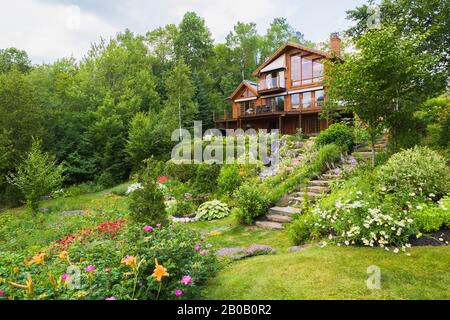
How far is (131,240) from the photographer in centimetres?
398

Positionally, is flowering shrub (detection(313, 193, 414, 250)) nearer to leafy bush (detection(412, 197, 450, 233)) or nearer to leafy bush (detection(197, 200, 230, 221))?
leafy bush (detection(412, 197, 450, 233))

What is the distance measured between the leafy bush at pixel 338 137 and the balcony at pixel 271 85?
1509 cm

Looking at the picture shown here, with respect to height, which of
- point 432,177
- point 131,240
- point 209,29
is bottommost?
point 131,240

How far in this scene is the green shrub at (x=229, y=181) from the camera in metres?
11.6

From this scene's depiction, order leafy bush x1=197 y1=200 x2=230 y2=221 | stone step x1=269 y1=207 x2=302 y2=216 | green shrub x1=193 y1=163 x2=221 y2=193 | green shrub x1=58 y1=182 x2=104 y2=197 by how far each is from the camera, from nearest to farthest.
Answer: stone step x1=269 y1=207 x2=302 y2=216, leafy bush x1=197 y1=200 x2=230 y2=221, green shrub x1=193 y1=163 x2=221 y2=193, green shrub x1=58 y1=182 x2=104 y2=197

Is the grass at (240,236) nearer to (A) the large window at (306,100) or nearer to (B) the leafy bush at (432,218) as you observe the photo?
(B) the leafy bush at (432,218)

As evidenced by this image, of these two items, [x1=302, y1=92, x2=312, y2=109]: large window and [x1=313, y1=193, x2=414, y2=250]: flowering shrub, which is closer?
[x1=313, y1=193, x2=414, y2=250]: flowering shrub

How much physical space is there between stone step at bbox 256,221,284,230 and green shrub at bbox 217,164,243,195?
334 cm

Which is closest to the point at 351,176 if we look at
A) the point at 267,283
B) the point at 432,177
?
the point at 432,177

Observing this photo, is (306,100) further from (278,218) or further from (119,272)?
(119,272)

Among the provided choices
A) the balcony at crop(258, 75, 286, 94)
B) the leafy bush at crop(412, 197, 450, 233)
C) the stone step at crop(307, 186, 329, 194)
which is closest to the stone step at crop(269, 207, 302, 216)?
the stone step at crop(307, 186, 329, 194)

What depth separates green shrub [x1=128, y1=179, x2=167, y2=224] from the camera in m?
5.84

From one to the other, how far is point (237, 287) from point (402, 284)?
2039mm
